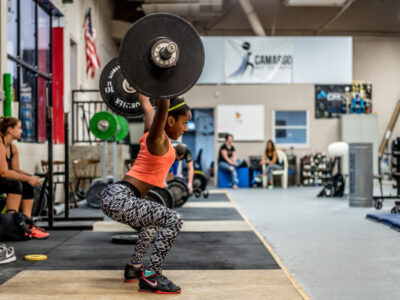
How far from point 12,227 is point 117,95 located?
169cm

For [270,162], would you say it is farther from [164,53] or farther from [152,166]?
[164,53]

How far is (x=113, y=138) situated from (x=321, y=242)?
3.68 m

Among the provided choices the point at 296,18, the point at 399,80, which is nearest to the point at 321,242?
the point at 399,80

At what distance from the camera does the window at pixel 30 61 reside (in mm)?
6715

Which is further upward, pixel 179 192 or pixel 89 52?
pixel 89 52

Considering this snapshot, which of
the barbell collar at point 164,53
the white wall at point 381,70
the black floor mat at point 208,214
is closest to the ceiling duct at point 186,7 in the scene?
the white wall at point 381,70

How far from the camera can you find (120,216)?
8.73 ft

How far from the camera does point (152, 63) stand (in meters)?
2.40

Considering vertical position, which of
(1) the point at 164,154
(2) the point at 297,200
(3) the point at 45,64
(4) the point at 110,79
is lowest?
(2) the point at 297,200

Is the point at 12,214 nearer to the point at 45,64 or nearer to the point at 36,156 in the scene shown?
the point at 36,156

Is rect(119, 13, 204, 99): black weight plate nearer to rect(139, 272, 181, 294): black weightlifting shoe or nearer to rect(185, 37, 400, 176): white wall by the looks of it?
rect(139, 272, 181, 294): black weightlifting shoe

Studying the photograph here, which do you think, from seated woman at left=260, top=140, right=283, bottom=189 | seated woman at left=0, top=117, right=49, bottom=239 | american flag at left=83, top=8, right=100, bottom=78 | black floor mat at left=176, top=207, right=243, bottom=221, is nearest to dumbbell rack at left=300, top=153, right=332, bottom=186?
seated woman at left=260, top=140, right=283, bottom=189

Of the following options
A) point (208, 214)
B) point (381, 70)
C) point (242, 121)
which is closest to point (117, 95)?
point (208, 214)

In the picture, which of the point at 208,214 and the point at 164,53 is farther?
the point at 208,214
